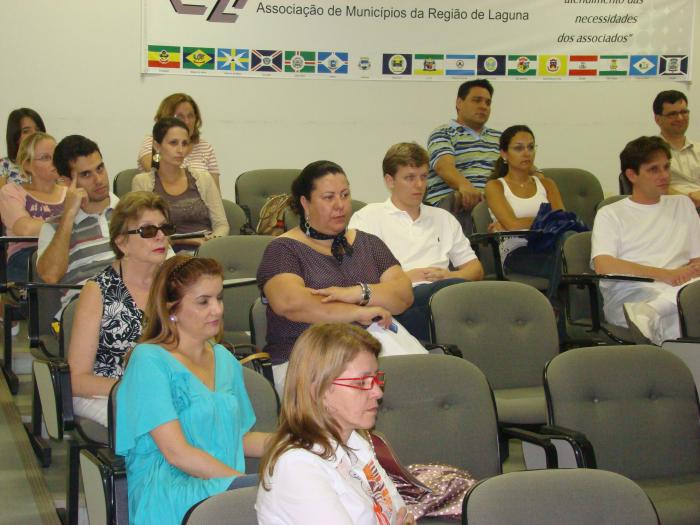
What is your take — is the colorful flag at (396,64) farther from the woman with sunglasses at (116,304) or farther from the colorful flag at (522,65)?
the woman with sunglasses at (116,304)

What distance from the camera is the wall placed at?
21.3ft

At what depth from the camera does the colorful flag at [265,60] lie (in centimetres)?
677

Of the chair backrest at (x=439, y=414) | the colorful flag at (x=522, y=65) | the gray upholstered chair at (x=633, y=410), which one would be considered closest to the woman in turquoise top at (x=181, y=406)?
the chair backrest at (x=439, y=414)

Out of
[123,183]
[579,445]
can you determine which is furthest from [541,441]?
[123,183]

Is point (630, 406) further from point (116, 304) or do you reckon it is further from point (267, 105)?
point (267, 105)

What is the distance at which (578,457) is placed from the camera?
2988 mm

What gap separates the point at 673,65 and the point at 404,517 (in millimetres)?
5877

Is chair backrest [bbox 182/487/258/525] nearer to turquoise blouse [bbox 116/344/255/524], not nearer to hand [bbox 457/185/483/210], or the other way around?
turquoise blouse [bbox 116/344/255/524]

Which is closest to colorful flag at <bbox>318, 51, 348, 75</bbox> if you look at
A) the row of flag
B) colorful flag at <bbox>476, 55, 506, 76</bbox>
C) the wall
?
the row of flag

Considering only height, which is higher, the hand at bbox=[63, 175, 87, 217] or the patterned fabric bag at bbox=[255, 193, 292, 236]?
the hand at bbox=[63, 175, 87, 217]

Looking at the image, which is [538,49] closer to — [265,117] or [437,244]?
[265,117]

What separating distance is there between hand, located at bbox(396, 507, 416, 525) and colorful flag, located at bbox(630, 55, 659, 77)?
18.6 feet

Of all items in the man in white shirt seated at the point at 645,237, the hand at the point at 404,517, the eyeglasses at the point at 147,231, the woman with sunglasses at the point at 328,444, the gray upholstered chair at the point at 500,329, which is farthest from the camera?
the man in white shirt seated at the point at 645,237

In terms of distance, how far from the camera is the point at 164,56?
6.61 meters
